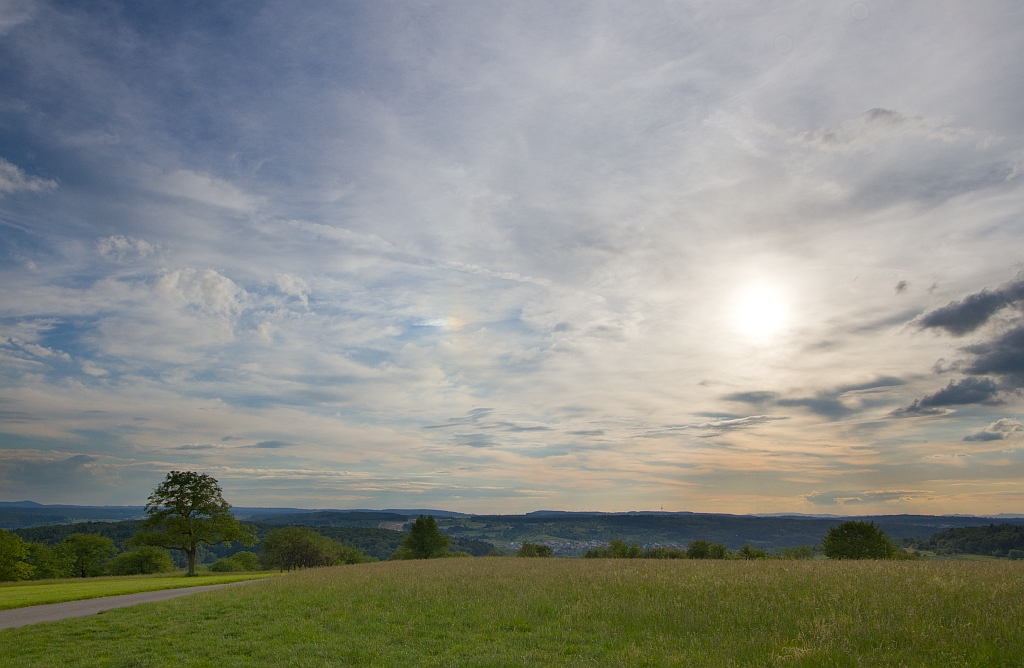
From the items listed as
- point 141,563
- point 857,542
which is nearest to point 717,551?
point 857,542

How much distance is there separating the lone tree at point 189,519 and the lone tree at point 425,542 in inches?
895

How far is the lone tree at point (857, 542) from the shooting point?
47188 mm

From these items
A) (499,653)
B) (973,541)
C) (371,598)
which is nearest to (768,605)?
(499,653)

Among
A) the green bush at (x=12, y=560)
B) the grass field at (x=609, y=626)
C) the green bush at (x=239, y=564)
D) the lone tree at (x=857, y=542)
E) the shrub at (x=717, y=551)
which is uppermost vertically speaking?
the grass field at (x=609, y=626)

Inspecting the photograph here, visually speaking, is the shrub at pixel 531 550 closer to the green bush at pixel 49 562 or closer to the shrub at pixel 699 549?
the shrub at pixel 699 549

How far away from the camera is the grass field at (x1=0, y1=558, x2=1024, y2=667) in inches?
356

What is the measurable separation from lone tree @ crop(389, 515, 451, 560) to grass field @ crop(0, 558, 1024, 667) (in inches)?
2320

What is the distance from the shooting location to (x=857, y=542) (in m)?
48.1

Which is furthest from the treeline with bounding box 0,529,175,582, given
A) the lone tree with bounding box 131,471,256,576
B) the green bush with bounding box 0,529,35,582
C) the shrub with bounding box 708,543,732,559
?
the shrub with bounding box 708,543,732,559

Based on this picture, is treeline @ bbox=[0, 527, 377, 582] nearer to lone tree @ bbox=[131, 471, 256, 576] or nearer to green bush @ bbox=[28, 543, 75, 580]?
green bush @ bbox=[28, 543, 75, 580]

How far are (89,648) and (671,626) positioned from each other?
14622 mm

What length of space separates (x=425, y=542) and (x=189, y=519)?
30395 millimetres

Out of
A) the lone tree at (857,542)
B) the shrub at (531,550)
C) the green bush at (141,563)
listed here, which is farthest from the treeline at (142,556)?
the lone tree at (857,542)

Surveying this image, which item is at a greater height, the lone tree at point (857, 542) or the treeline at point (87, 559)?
the lone tree at point (857, 542)
